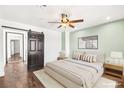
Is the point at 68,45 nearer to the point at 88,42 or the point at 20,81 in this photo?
the point at 88,42

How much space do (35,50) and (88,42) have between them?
104 inches

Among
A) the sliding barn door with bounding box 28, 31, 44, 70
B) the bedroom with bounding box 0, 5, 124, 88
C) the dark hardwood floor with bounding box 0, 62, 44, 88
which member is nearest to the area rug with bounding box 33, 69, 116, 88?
the bedroom with bounding box 0, 5, 124, 88

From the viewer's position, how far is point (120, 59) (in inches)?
126

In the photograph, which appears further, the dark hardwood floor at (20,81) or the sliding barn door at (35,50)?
the sliding barn door at (35,50)

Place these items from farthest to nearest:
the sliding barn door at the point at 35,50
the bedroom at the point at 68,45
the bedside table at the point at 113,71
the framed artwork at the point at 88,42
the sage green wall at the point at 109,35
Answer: the sliding barn door at the point at 35,50 → the framed artwork at the point at 88,42 → the sage green wall at the point at 109,35 → the bedside table at the point at 113,71 → the bedroom at the point at 68,45

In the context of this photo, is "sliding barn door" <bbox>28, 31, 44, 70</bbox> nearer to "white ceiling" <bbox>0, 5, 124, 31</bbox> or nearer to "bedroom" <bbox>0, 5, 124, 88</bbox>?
"bedroom" <bbox>0, 5, 124, 88</bbox>

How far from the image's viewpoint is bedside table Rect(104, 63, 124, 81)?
2.98m

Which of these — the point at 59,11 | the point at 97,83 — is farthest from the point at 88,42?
the point at 59,11

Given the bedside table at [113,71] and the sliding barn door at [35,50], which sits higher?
the sliding barn door at [35,50]

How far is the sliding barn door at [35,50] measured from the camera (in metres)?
4.23

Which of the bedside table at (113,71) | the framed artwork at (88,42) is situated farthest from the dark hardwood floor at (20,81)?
the framed artwork at (88,42)

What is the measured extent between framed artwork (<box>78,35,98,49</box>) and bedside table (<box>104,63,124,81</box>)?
1056mm

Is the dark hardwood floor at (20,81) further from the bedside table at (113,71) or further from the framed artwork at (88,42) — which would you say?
the framed artwork at (88,42)
